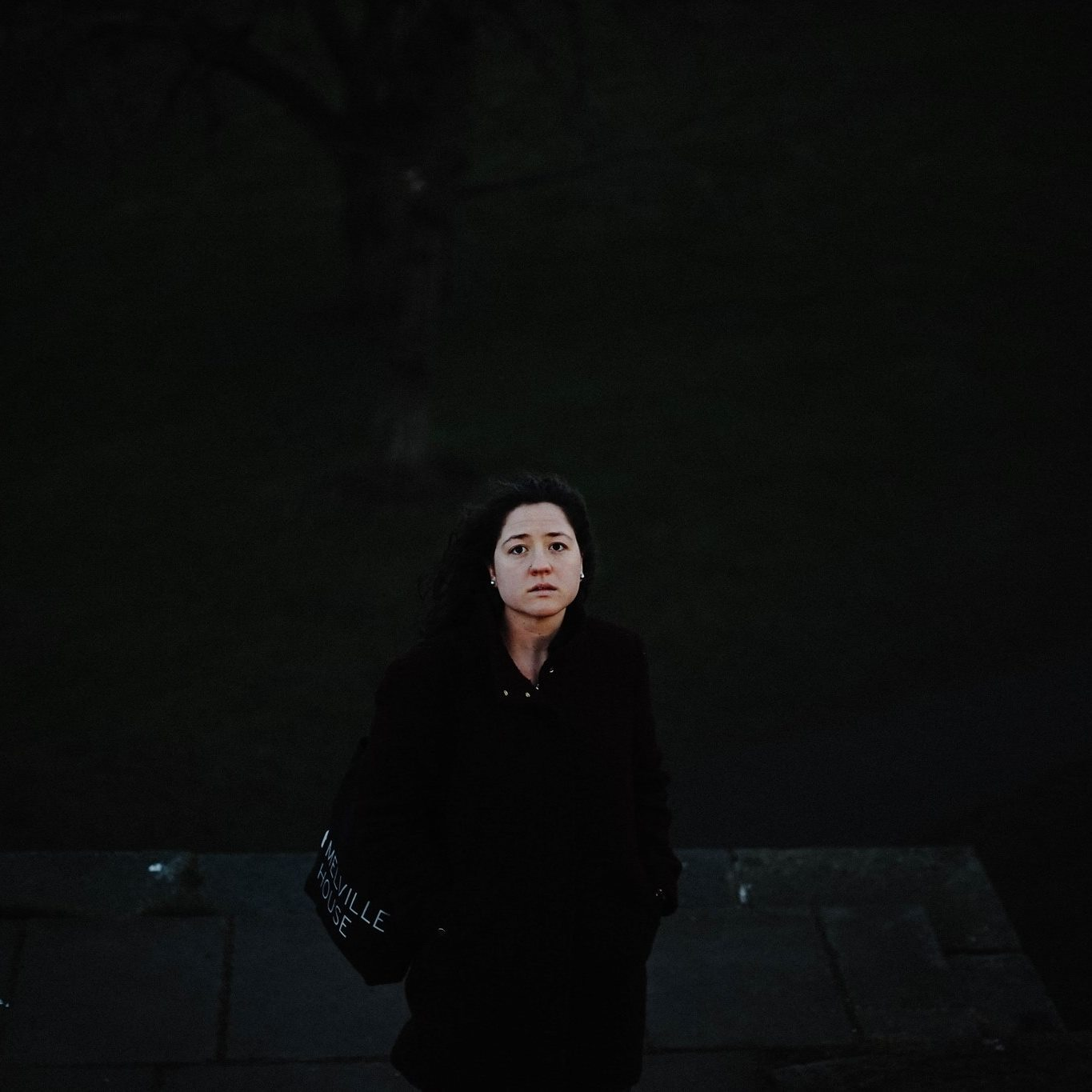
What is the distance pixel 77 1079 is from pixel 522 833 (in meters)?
1.92

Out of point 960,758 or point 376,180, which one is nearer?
point 960,758

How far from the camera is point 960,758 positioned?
757 cm

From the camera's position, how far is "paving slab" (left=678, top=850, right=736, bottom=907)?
569 cm

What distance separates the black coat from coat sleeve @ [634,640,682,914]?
52 millimetres

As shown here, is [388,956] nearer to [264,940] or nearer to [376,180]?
[264,940]

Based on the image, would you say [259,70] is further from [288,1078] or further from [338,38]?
[288,1078]

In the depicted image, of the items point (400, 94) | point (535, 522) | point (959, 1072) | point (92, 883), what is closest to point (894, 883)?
point (959, 1072)

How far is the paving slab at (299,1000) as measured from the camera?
15.0 feet

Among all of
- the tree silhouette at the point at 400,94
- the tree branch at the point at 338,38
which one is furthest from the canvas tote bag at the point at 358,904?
the tree branch at the point at 338,38

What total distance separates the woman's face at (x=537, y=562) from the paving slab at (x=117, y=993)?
212 cm

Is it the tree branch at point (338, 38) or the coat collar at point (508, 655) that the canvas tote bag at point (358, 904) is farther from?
the tree branch at point (338, 38)

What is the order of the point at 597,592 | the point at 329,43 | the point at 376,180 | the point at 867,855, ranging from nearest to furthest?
1. the point at 867,855
2. the point at 597,592
3. the point at 376,180
4. the point at 329,43

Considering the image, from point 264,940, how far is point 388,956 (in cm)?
201

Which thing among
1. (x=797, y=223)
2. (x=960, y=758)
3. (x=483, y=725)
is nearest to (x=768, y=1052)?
(x=483, y=725)
